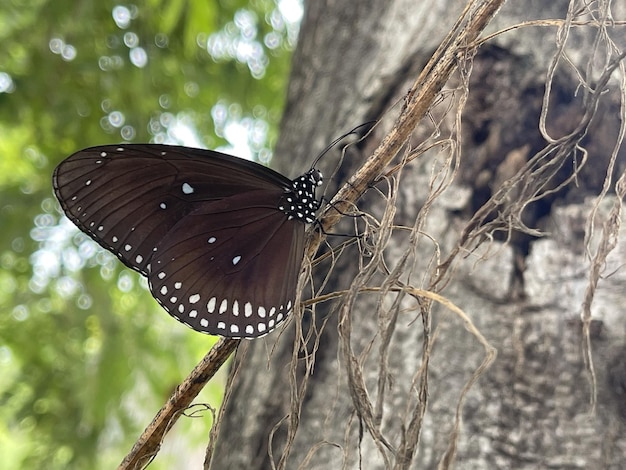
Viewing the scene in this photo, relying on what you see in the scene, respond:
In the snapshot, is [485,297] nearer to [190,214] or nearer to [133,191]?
[190,214]

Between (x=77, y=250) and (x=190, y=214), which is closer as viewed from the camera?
(x=190, y=214)

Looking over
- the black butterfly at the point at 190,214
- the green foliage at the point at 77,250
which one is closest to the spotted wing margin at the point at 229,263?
the black butterfly at the point at 190,214

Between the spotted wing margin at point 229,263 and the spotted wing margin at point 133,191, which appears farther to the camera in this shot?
the spotted wing margin at point 133,191

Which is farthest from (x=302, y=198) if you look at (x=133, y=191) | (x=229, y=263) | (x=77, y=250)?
(x=77, y=250)

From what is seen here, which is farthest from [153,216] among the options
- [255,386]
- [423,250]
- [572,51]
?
[572,51]

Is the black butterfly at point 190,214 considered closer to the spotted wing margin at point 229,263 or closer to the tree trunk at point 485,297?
the spotted wing margin at point 229,263

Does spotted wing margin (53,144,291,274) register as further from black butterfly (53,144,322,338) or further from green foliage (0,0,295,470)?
green foliage (0,0,295,470)
